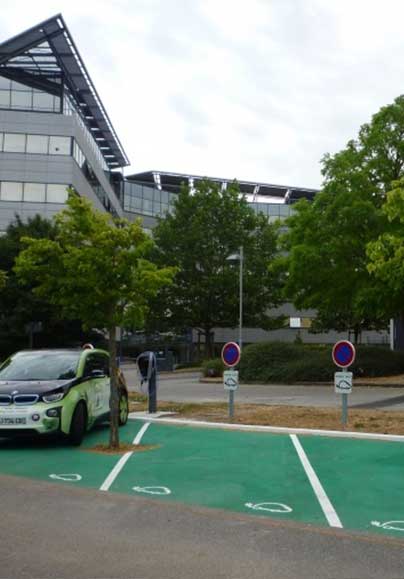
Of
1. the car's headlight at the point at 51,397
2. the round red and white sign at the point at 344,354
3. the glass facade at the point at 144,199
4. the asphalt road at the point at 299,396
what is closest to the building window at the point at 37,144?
the glass facade at the point at 144,199

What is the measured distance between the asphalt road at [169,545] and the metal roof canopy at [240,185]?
227ft

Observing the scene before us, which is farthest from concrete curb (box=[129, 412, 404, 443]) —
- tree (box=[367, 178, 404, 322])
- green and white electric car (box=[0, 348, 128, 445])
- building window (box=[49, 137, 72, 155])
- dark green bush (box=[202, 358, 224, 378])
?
building window (box=[49, 137, 72, 155])

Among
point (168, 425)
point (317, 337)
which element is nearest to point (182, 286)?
point (317, 337)

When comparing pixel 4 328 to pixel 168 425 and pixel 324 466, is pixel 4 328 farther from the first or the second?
pixel 324 466

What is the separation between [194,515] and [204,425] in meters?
6.52

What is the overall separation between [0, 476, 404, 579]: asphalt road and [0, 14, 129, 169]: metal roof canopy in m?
41.0

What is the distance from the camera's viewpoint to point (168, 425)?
13688 millimetres

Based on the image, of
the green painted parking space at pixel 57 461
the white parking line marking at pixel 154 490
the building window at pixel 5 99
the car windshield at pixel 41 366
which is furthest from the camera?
the building window at pixel 5 99

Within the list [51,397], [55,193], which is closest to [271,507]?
[51,397]

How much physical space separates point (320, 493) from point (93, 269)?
4843 millimetres

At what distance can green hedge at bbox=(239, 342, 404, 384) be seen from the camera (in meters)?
27.0

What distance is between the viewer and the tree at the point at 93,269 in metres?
10.8

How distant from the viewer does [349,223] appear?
27.3 m

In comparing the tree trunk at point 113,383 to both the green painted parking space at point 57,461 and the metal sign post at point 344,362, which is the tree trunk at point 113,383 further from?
the metal sign post at point 344,362
